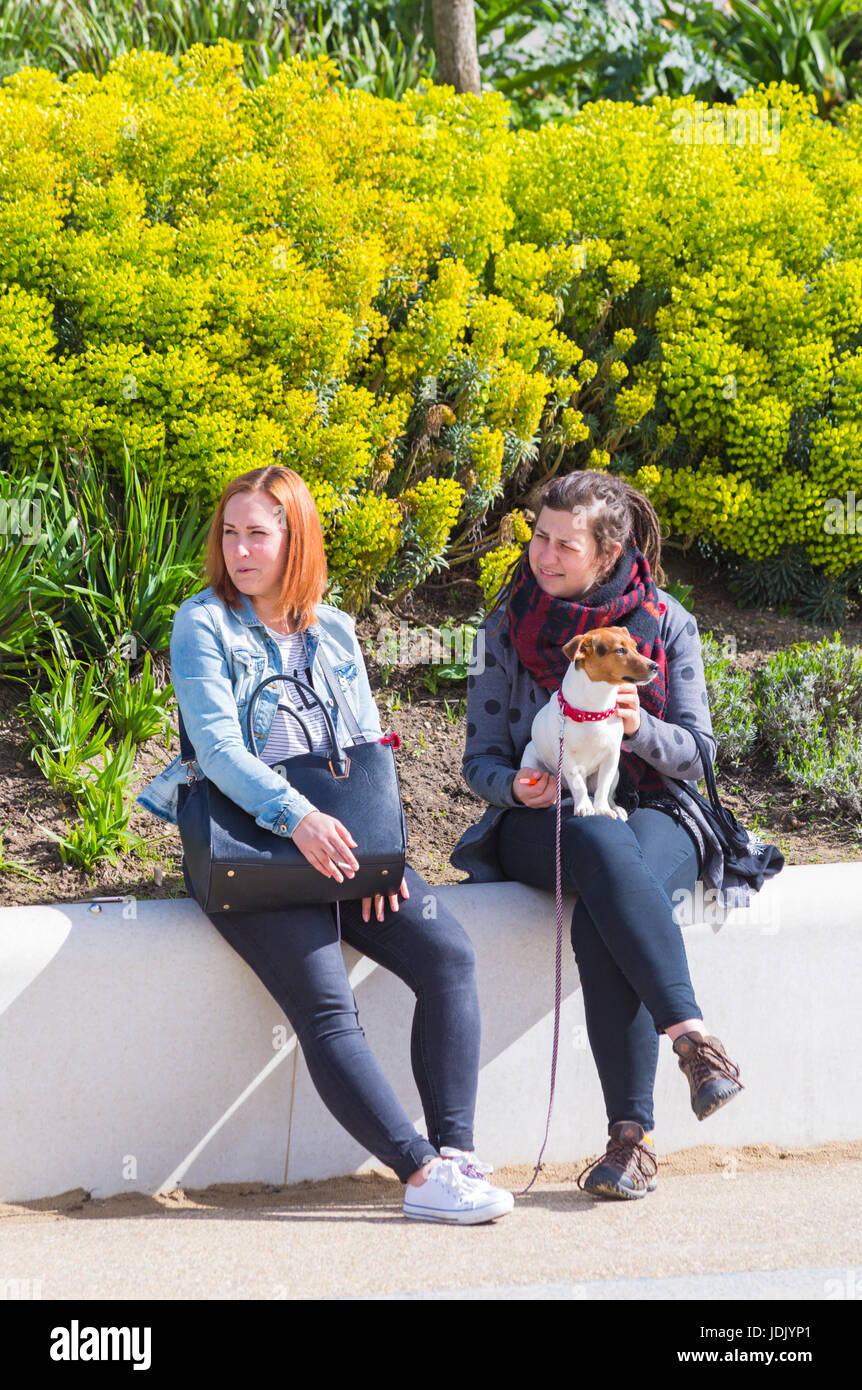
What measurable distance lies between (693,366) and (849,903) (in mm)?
2407

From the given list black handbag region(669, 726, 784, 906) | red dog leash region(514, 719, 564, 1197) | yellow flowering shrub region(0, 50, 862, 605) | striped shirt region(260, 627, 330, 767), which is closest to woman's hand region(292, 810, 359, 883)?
striped shirt region(260, 627, 330, 767)

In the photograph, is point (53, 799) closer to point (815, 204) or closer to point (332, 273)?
point (332, 273)

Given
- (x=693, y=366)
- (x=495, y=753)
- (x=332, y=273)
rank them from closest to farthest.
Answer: (x=495, y=753), (x=332, y=273), (x=693, y=366)

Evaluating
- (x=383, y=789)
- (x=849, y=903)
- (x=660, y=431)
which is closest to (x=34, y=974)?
(x=383, y=789)

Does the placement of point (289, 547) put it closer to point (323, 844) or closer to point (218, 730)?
point (218, 730)

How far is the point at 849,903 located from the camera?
3.34 metres

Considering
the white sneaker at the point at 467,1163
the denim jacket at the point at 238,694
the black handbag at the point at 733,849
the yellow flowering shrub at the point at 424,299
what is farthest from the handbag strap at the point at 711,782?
the yellow flowering shrub at the point at 424,299

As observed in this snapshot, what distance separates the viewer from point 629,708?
10.1 feet

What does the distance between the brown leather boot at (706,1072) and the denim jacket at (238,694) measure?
3.12ft

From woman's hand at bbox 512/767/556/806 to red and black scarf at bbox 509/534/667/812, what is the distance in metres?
0.24

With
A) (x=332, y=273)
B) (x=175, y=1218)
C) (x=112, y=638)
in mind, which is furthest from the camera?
(x=332, y=273)

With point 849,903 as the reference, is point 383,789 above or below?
above

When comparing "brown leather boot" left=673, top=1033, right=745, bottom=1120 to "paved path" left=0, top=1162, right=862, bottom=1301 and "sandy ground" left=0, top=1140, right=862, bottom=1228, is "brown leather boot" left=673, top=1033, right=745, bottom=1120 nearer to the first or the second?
"paved path" left=0, top=1162, right=862, bottom=1301

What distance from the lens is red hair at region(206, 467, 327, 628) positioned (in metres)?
3.12
